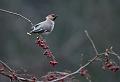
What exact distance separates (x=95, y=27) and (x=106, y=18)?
0.68 meters

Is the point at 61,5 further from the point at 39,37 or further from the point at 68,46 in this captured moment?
the point at 39,37

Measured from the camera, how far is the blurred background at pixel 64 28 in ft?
80.0

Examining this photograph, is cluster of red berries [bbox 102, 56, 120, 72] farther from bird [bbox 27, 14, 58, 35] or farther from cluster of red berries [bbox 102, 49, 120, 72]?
bird [bbox 27, 14, 58, 35]

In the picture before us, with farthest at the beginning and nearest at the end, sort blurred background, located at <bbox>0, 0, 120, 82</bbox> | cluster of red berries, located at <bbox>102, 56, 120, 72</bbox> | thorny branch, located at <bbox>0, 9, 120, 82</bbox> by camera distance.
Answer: blurred background, located at <bbox>0, 0, 120, 82</bbox> → cluster of red berries, located at <bbox>102, 56, 120, 72</bbox> → thorny branch, located at <bbox>0, 9, 120, 82</bbox>

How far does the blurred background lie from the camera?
960 inches

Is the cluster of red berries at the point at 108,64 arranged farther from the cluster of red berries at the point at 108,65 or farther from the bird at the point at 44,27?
the bird at the point at 44,27

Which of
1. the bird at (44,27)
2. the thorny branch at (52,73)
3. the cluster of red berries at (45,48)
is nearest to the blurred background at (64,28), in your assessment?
the bird at (44,27)

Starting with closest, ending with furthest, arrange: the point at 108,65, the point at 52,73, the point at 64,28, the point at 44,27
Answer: the point at 108,65
the point at 52,73
the point at 44,27
the point at 64,28

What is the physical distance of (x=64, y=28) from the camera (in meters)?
25.8

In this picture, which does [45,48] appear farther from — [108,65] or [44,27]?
[44,27]

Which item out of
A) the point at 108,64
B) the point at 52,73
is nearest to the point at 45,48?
the point at 52,73

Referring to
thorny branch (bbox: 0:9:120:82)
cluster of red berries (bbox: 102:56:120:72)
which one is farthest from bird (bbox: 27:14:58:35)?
cluster of red berries (bbox: 102:56:120:72)

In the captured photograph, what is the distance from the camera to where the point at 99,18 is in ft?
86.0

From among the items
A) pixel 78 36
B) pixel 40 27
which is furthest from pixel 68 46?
pixel 40 27
